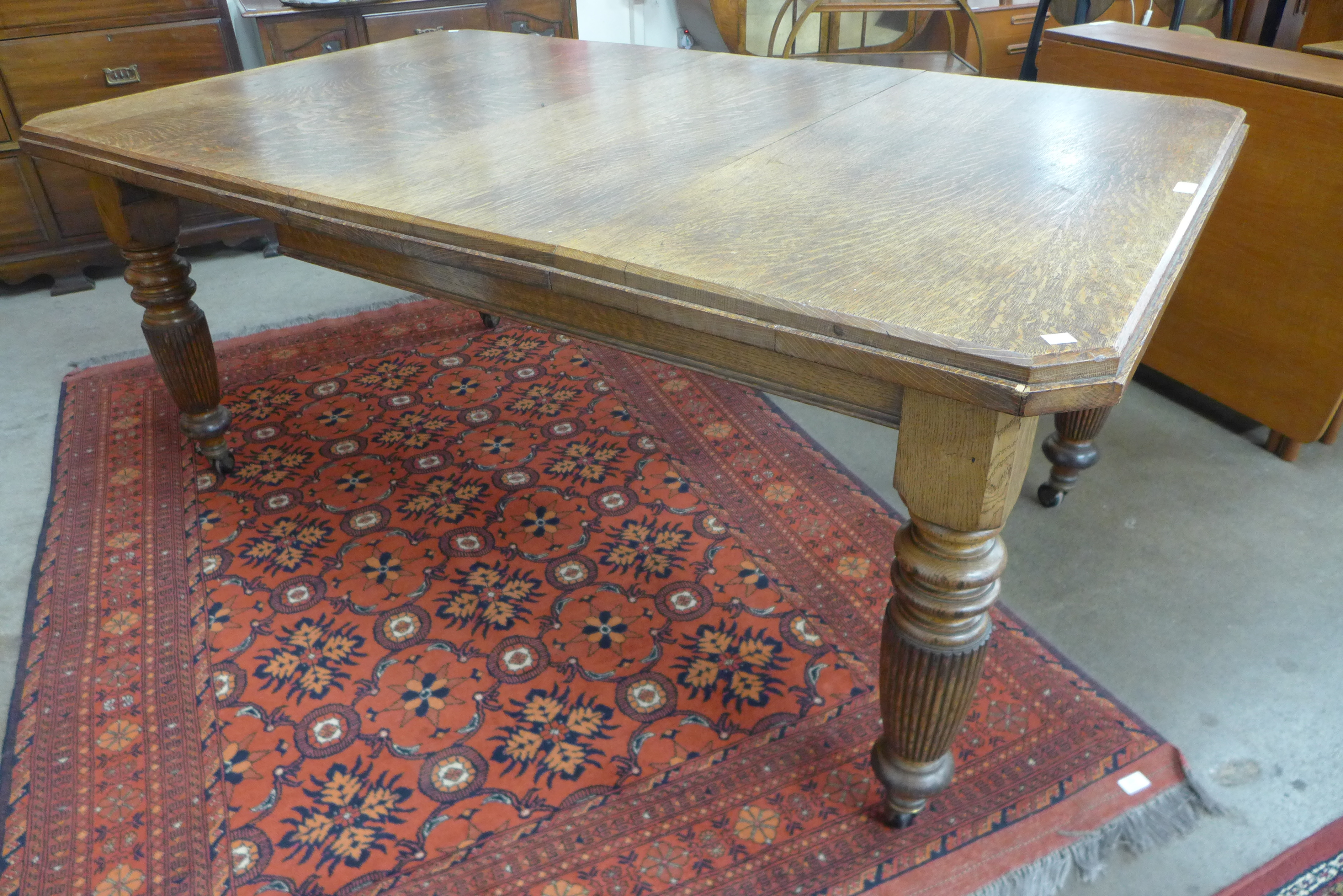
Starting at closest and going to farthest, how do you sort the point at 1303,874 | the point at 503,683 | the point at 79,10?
the point at 1303,874 → the point at 503,683 → the point at 79,10

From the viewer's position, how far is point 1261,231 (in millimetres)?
1605

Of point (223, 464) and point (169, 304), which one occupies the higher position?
point (169, 304)

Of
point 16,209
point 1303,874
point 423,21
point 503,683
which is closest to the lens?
point 1303,874

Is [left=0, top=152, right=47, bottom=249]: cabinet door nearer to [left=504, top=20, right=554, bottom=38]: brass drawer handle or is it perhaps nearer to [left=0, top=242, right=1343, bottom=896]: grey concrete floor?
[left=0, top=242, right=1343, bottom=896]: grey concrete floor

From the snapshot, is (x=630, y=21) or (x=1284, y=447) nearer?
(x=1284, y=447)

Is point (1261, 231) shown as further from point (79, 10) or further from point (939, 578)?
point (79, 10)

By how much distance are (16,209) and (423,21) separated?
125 cm

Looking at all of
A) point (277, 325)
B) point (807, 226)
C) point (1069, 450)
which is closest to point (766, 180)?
point (807, 226)

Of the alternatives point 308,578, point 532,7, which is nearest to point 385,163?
point 308,578

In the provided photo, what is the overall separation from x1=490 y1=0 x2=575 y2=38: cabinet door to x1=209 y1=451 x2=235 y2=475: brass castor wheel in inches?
66.9

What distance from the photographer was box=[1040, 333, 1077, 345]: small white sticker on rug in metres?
0.69

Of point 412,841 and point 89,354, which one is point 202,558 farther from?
point 89,354

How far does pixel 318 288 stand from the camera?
2.54m

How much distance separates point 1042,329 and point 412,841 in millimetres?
906
